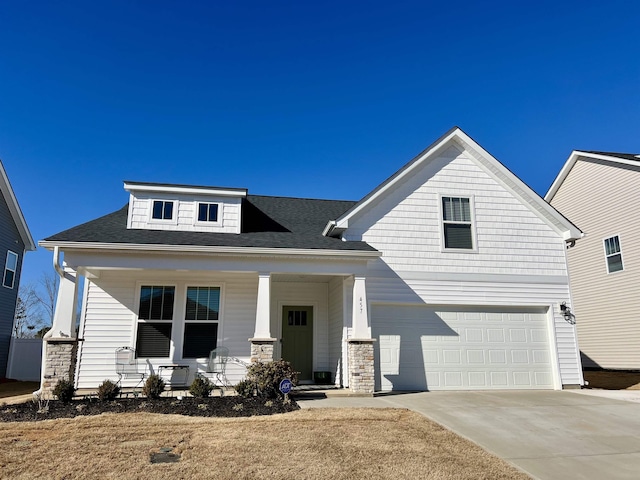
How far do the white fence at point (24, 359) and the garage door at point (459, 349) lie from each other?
12552 mm

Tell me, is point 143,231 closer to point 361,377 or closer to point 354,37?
point 361,377

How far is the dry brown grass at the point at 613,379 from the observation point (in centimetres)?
1348

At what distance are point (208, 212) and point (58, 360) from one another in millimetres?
5044

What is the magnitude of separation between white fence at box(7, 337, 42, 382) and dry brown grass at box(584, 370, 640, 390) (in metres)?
18.6

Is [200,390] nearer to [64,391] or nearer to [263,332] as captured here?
[263,332]

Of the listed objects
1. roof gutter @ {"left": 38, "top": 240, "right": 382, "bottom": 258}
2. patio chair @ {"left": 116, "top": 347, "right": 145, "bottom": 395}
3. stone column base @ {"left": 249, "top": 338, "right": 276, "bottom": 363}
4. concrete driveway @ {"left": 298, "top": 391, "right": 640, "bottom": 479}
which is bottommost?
concrete driveway @ {"left": 298, "top": 391, "right": 640, "bottom": 479}

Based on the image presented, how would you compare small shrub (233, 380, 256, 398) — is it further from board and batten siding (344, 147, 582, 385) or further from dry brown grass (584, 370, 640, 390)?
dry brown grass (584, 370, 640, 390)

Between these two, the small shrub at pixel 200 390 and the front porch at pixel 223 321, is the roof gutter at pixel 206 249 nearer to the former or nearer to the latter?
the front porch at pixel 223 321

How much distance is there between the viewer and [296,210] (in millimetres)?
14703

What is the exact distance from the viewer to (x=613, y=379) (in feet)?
48.5

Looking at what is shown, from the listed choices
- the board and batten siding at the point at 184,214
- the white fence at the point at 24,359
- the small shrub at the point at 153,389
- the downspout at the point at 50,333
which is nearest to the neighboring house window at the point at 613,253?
the board and batten siding at the point at 184,214

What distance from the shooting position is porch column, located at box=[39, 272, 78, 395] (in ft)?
30.8

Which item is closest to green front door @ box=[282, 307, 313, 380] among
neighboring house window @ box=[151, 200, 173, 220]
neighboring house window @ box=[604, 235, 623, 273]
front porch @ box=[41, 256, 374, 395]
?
front porch @ box=[41, 256, 374, 395]

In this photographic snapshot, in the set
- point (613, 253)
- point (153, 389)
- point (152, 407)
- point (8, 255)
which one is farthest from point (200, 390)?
point (613, 253)
